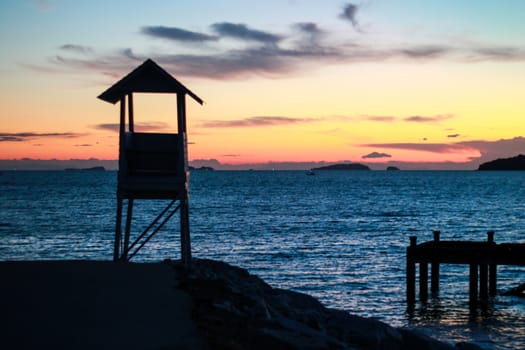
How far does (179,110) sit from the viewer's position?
18609mm

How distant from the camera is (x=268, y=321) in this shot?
457 inches

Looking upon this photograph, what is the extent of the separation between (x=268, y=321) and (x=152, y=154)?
→ 8475 millimetres

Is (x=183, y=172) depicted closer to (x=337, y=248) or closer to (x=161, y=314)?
(x=161, y=314)

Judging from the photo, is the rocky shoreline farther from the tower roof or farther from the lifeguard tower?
the tower roof

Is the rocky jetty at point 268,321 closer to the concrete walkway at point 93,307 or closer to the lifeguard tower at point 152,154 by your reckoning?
the concrete walkway at point 93,307

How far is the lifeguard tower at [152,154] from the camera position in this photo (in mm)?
18125

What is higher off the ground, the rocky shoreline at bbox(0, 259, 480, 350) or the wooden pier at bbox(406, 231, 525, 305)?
the rocky shoreline at bbox(0, 259, 480, 350)

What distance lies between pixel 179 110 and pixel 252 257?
899 inches

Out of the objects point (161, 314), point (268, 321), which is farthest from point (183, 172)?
point (268, 321)

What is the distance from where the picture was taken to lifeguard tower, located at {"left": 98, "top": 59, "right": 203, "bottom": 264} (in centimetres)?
1812

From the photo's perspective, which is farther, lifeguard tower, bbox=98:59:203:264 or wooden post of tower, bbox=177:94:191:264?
wooden post of tower, bbox=177:94:191:264

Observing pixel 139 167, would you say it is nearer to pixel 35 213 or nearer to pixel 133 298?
pixel 133 298

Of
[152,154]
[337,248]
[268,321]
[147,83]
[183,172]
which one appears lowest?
[337,248]

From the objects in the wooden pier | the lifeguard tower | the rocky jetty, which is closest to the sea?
the wooden pier
